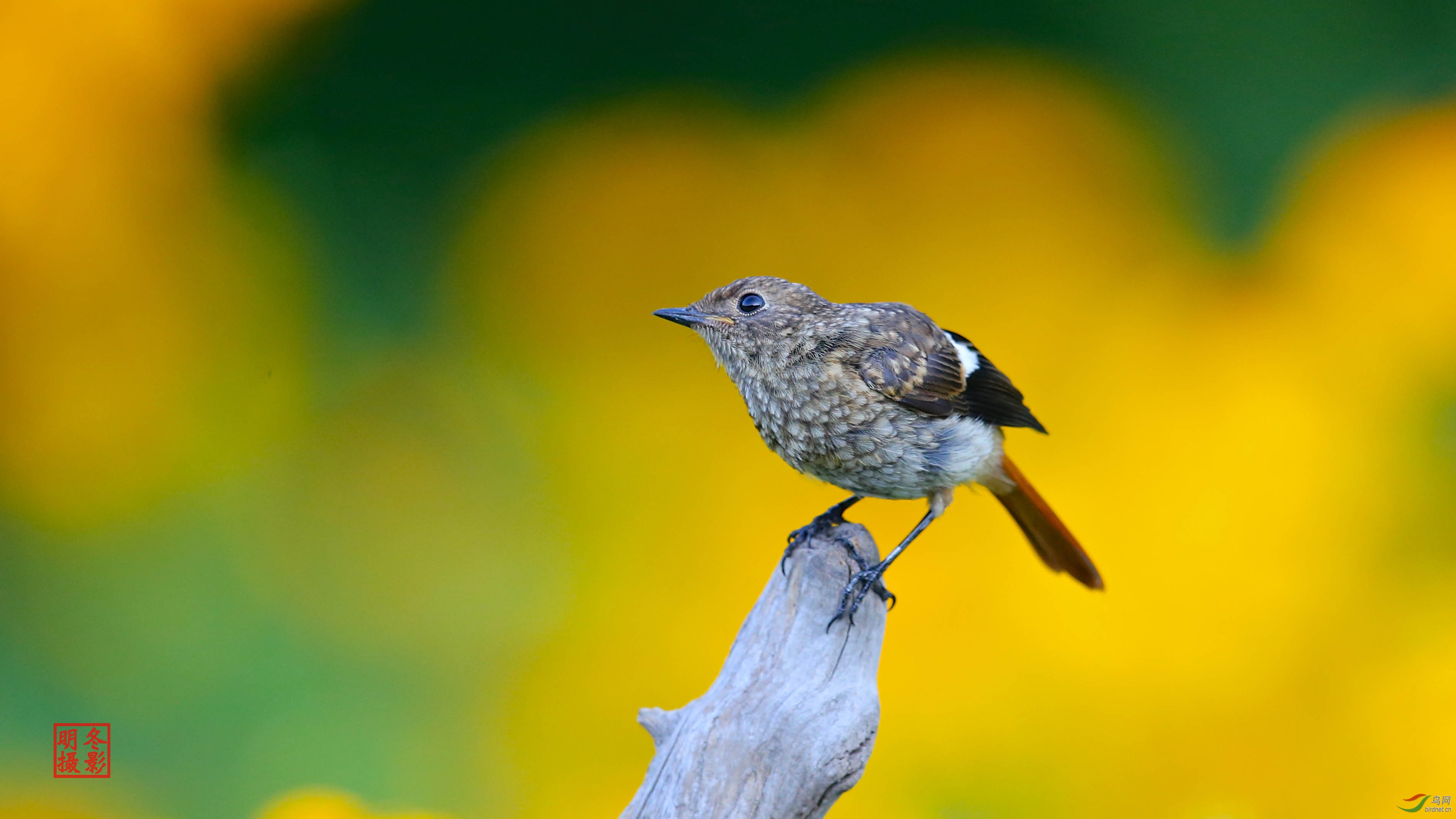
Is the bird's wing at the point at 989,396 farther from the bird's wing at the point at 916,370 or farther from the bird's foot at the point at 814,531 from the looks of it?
the bird's foot at the point at 814,531

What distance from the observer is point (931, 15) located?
10.0 feet

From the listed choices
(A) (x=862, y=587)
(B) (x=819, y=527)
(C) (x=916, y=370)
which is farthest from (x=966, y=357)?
(A) (x=862, y=587)

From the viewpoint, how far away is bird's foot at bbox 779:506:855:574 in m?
2.30

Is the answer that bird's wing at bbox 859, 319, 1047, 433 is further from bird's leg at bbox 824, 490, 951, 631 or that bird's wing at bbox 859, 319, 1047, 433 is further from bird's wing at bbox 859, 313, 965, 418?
bird's leg at bbox 824, 490, 951, 631

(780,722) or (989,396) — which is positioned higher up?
(989,396)

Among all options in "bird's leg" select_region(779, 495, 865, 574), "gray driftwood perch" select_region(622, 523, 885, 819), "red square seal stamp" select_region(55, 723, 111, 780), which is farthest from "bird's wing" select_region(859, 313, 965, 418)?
"red square seal stamp" select_region(55, 723, 111, 780)

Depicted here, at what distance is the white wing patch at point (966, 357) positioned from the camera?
2.45 metres

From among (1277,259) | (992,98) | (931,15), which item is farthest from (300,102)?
(1277,259)

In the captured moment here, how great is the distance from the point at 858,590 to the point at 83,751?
2.52 m

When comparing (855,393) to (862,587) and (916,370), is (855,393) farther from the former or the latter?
(862,587)

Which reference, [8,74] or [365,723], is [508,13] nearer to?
[8,74]

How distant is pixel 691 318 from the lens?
229cm

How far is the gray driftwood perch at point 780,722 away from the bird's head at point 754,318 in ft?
1.63

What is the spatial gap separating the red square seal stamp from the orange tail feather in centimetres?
278
